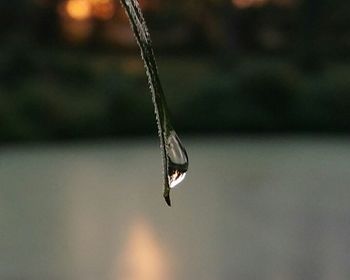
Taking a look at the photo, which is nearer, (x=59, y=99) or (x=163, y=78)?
(x=59, y=99)

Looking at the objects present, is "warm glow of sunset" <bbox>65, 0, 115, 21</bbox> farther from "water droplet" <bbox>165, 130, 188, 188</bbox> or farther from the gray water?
"water droplet" <bbox>165, 130, 188, 188</bbox>

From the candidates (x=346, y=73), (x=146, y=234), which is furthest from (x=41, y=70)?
(x=146, y=234)

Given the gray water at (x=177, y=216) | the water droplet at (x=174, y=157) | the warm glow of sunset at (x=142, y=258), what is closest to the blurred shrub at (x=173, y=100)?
the gray water at (x=177, y=216)

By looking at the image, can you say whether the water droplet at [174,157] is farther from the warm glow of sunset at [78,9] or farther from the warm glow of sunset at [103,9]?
the warm glow of sunset at [103,9]

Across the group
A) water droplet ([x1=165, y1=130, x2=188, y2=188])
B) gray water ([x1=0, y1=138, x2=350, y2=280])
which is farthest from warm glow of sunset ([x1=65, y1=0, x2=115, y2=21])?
water droplet ([x1=165, y1=130, x2=188, y2=188])

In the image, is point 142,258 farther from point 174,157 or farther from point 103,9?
point 103,9

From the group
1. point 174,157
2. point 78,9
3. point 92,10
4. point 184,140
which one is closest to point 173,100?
point 184,140

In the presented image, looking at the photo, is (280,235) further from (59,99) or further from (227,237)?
(59,99)
